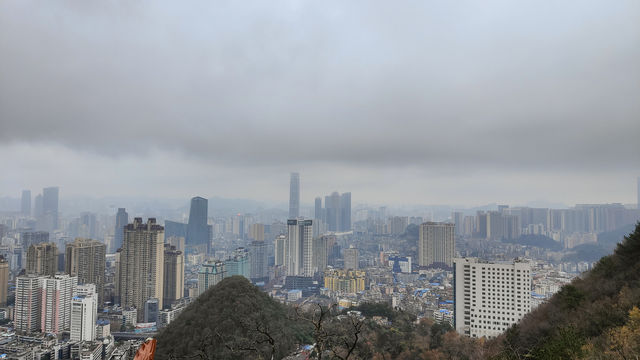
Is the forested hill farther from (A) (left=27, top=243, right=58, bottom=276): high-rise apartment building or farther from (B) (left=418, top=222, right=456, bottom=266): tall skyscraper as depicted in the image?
(B) (left=418, top=222, right=456, bottom=266): tall skyscraper

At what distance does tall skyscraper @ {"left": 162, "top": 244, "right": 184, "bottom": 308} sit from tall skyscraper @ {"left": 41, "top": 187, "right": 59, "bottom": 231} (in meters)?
16.6

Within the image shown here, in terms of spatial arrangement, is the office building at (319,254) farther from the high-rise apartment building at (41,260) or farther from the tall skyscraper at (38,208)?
the tall skyscraper at (38,208)

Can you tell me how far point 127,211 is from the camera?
1522 inches

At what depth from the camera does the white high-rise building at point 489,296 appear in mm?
12422

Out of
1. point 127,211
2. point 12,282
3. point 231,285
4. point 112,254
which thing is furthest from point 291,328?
point 127,211

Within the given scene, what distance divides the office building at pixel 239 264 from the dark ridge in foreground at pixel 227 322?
65.0ft

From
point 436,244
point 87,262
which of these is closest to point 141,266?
point 87,262

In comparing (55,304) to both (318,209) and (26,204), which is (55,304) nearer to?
(26,204)

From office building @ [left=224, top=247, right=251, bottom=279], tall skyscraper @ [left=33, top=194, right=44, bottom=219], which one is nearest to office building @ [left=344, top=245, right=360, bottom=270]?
office building @ [left=224, top=247, right=251, bottom=279]

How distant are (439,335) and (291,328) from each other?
Result: 4168 millimetres

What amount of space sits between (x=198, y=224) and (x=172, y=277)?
700 inches

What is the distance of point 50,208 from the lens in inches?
1403

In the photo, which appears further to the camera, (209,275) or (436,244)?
(436,244)

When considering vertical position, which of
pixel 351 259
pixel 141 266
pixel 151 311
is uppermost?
pixel 141 266
